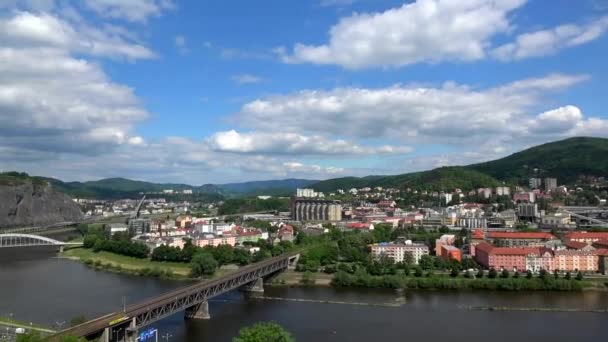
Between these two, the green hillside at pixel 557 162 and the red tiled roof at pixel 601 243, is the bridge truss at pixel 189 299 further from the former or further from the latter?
the green hillside at pixel 557 162

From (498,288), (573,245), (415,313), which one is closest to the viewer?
(415,313)

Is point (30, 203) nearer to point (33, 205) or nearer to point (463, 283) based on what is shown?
point (33, 205)

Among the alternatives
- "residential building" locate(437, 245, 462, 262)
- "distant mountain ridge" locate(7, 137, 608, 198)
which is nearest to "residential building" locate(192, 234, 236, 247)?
"residential building" locate(437, 245, 462, 262)

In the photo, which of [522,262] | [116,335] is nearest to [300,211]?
[522,262]

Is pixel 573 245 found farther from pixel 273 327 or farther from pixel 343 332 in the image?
pixel 273 327

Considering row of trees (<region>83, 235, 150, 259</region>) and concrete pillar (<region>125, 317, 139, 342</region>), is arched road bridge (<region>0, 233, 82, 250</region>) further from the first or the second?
concrete pillar (<region>125, 317, 139, 342</region>)

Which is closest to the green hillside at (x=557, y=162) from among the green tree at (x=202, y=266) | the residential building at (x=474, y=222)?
the residential building at (x=474, y=222)
